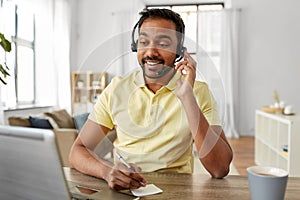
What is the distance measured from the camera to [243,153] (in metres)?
4.45

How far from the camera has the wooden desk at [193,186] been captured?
0.76 m

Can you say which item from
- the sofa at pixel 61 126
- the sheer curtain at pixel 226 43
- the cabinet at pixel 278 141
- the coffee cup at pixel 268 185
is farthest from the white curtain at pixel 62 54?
the coffee cup at pixel 268 185

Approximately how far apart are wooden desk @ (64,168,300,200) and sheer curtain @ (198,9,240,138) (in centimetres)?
520

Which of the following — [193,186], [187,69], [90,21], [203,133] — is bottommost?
[193,186]

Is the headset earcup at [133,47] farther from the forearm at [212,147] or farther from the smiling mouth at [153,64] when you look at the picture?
the forearm at [212,147]

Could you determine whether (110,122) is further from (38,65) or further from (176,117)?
(38,65)

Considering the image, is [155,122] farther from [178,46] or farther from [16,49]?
[16,49]

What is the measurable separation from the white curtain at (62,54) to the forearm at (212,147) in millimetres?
4576

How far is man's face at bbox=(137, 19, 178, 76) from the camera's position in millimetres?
743

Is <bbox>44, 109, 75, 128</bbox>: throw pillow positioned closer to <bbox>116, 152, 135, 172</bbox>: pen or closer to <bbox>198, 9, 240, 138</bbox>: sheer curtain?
<bbox>116, 152, 135, 172</bbox>: pen

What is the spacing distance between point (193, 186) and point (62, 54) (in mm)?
5014

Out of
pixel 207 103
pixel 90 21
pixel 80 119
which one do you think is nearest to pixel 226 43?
pixel 90 21

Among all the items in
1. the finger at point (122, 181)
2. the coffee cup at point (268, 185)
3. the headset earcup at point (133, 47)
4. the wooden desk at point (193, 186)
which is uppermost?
the headset earcup at point (133, 47)

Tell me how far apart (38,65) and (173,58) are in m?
4.75
